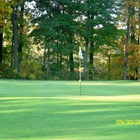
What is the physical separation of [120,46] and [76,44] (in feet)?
18.5

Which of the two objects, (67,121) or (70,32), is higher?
(70,32)

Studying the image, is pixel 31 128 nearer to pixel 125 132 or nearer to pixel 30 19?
pixel 125 132

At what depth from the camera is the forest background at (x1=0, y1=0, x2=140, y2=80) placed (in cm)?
3612

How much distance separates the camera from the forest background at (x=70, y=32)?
3612 cm

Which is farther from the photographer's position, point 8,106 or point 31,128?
point 8,106

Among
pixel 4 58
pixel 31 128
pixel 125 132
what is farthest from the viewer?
pixel 4 58

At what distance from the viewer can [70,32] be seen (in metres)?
38.6

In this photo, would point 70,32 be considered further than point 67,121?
Yes

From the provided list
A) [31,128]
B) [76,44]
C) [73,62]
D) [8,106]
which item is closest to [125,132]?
[31,128]

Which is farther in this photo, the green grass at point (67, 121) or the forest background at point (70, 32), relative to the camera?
the forest background at point (70, 32)

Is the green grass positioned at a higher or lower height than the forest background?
lower

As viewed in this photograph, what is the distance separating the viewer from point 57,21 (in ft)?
120

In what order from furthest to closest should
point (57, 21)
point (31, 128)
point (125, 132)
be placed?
point (57, 21) → point (31, 128) → point (125, 132)

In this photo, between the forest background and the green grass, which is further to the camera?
the forest background
